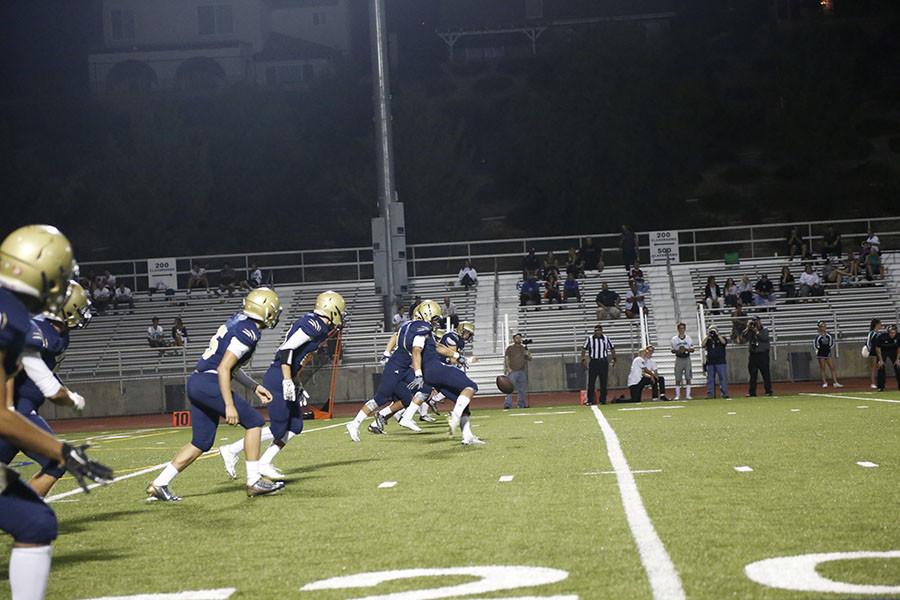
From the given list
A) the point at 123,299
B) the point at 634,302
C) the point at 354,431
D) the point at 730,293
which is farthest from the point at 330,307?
the point at 123,299

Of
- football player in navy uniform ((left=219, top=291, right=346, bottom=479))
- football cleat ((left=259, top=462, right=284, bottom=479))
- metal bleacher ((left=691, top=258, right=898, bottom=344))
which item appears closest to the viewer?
football cleat ((left=259, top=462, right=284, bottom=479))

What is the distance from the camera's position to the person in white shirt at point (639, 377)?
24.4 metres

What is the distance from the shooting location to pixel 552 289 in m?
32.2

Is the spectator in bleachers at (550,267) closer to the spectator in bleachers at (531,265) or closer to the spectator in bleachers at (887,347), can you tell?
the spectator in bleachers at (531,265)

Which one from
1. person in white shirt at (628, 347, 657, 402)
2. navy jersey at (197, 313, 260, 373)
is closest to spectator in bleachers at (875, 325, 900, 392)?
person in white shirt at (628, 347, 657, 402)

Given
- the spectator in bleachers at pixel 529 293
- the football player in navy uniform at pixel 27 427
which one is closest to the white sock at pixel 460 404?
the football player in navy uniform at pixel 27 427

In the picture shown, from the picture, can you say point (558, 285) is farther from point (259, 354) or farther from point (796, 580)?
point (796, 580)

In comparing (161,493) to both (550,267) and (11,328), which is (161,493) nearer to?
(11,328)

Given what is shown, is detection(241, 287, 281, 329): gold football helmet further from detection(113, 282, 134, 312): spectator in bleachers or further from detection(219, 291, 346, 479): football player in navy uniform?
detection(113, 282, 134, 312): spectator in bleachers

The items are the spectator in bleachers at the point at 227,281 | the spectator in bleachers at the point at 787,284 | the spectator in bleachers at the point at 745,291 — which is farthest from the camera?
the spectator in bleachers at the point at 227,281

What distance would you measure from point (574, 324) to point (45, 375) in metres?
23.7

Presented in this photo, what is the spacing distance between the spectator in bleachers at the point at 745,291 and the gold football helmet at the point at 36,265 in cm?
2672

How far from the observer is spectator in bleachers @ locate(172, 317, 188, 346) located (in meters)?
30.1

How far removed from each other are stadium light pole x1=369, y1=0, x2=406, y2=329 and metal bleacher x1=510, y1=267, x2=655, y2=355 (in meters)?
3.78
